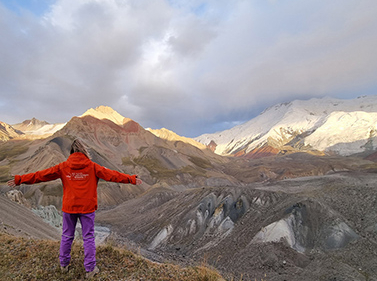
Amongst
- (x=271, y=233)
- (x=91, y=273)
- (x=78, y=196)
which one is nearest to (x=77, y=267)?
(x=91, y=273)

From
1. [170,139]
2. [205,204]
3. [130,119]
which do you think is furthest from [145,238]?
[170,139]

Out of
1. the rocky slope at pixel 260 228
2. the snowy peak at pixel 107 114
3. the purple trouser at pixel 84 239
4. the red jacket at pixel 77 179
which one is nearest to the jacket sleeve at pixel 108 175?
the red jacket at pixel 77 179

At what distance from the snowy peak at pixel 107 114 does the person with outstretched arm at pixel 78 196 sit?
410 feet

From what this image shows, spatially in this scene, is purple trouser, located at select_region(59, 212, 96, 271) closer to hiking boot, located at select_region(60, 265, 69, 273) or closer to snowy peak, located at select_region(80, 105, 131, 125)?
hiking boot, located at select_region(60, 265, 69, 273)

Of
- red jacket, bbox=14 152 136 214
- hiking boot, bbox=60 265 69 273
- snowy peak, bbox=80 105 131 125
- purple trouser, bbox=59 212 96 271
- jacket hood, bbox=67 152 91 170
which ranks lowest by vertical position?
hiking boot, bbox=60 265 69 273

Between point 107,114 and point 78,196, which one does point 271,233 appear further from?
point 107,114

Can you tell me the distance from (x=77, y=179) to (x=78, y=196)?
330mm

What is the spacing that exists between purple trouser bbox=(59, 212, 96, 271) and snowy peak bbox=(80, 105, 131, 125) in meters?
125

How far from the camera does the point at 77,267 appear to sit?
464cm

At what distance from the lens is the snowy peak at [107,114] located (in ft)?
406

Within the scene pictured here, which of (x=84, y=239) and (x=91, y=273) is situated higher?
(x=84, y=239)

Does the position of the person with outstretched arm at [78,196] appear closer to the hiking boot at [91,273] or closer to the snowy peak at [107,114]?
the hiking boot at [91,273]

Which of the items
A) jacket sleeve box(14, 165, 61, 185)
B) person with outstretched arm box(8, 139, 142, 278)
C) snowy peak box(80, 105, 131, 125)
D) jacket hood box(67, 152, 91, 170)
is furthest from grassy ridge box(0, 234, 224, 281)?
snowy peak box(80, 105, 131, 125)

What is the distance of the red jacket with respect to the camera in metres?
4.48
